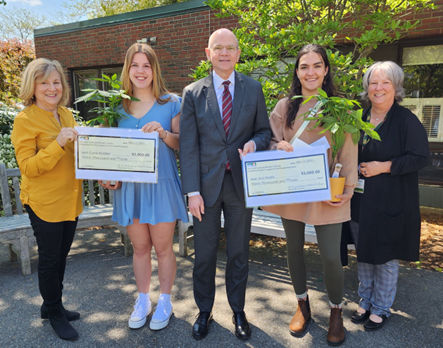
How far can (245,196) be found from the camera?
2.31m

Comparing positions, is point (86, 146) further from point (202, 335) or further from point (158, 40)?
point (158, 40)

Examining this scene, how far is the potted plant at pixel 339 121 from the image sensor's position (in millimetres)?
2145

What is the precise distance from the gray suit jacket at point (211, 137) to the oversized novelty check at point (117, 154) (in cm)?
25

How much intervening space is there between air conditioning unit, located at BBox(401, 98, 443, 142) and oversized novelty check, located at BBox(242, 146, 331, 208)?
5178mm

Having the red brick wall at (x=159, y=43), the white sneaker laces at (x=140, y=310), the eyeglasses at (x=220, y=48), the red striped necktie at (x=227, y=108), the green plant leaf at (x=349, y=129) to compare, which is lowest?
the white sneaker laces at (x=140, y=310)

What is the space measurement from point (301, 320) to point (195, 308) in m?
0.99

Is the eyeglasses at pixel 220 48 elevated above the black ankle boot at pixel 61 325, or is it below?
above

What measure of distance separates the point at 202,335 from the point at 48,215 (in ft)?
5.03

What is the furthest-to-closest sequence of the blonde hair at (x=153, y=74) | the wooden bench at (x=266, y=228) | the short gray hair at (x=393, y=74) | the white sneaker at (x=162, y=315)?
1. the wooden bench at (x=266, y=228)
2. the white sneaker at (x=162, y=315)
3. the short gray hair at (x=393, y=74)
4. the blonde hair at (x=153, y=74)

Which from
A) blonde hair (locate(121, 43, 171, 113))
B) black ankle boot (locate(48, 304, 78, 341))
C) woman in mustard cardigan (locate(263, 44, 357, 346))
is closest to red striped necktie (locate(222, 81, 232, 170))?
woman in mustard cardigan (locate(263, 44, 357, 346))

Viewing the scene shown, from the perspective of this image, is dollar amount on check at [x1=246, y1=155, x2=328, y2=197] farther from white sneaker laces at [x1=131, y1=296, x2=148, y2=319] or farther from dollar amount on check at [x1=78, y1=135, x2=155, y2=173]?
white sneaker laces at [x1=131, y1=296, x2=148, y2=319]

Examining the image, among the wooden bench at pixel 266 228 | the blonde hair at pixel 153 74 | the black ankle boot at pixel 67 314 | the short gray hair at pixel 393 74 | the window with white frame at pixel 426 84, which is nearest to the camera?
the blonde hair at pixel 153 74

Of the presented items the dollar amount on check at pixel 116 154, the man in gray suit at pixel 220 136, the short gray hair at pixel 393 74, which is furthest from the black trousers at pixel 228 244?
the short gray hair at pixel 393 74

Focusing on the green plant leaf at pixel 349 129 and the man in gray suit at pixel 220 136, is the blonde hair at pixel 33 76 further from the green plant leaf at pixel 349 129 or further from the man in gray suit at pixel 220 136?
the green plant leaf at pixel 349 129
